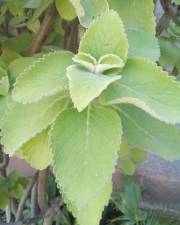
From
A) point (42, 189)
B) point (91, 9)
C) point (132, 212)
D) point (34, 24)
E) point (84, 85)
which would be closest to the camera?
point (84, 85)

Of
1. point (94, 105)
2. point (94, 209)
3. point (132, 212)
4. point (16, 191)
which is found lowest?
point (132, 212)

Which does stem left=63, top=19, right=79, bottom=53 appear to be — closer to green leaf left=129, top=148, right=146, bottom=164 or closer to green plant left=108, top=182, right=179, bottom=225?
green leaf left=129, top=148, right=146, bottom=164

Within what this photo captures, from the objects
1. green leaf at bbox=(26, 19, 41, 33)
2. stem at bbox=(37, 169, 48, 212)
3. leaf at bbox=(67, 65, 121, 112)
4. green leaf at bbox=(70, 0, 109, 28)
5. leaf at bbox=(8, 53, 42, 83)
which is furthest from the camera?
stem at bbox=(37, 169, 48, 212)

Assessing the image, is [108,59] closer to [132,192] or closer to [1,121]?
[1,121]

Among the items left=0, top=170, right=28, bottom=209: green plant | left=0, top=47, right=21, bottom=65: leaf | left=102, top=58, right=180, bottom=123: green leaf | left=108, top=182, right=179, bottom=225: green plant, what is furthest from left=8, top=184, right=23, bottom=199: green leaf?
left=108, top=182, right=179, bottom=225: green plant

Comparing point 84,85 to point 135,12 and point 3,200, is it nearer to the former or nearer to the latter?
point 135,12

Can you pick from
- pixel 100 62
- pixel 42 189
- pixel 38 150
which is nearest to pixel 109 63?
pixel 100 62

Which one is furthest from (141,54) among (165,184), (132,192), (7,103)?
(165,184)
